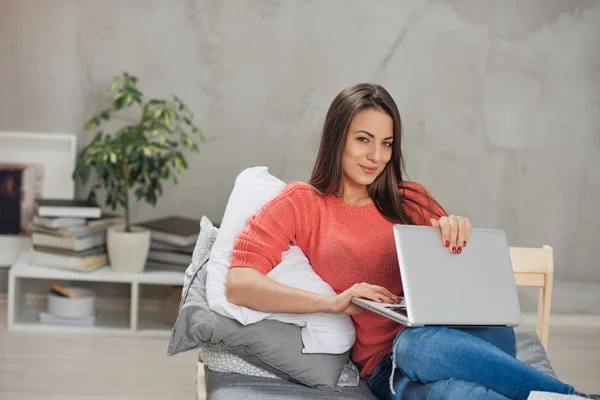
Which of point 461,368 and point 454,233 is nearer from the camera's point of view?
point 461,368

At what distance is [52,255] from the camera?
347 cm

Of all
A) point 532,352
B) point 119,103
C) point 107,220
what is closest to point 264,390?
point 532,352

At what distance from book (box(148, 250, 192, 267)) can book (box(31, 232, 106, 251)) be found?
0.78 ft

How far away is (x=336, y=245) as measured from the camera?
202 cm

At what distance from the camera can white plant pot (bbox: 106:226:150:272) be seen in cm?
346

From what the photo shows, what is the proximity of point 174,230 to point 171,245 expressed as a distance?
0.06 m

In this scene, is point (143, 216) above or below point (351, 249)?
below

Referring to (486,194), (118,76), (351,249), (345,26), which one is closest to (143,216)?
(118,76)

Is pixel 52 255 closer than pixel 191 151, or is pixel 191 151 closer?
pixel 52 255

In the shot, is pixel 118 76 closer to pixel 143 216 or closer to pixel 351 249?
pixel 143 216

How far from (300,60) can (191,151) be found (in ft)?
1.97

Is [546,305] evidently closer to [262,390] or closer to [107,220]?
[262,390]

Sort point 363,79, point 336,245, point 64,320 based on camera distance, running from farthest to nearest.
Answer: point 363,79 → point 64,320 → point 336,245

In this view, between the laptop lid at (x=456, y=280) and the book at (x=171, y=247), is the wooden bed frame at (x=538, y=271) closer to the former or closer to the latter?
the laptop lid at (x=456, y=280)
